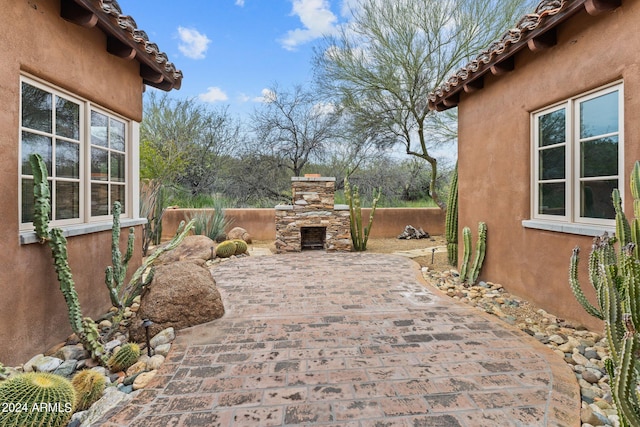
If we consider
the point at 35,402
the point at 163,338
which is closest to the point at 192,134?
the point at 163,338

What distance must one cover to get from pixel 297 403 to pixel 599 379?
8.12ft

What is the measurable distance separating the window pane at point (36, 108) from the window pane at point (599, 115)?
19.4 ft

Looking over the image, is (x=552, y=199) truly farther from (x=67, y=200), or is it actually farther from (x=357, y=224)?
(x=67, y=200)

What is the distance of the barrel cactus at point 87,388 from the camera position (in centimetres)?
236

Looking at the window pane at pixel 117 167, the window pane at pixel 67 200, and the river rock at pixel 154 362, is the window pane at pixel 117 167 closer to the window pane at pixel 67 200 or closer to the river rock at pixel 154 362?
the window pane at pixel 67 200

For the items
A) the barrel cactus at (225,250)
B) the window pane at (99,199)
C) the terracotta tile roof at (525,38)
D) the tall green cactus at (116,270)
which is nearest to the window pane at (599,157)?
the terracotta tile roof at (525,38)

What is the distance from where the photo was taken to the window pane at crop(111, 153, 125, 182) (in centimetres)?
473

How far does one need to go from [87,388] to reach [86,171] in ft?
8.86

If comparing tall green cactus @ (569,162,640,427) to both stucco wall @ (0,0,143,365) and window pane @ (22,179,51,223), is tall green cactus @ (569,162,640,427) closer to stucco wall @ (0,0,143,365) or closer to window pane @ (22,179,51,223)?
stucco wall @ (0,0,143,365)

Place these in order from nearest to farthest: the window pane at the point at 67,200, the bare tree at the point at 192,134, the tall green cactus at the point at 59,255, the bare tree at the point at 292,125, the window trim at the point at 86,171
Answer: the tall green cactus at the point at 59,255, the window trim at the point at 86,171, the window pane at the point at 67,200, the bare tree at the point at 192,134, the bare tree at the point at 292,125

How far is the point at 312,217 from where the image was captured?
368 inches

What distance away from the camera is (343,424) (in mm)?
2137

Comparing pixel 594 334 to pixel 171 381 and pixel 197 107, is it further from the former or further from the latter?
pixel 197 107

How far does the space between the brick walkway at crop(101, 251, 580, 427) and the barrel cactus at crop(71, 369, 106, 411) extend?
0.35 meters
